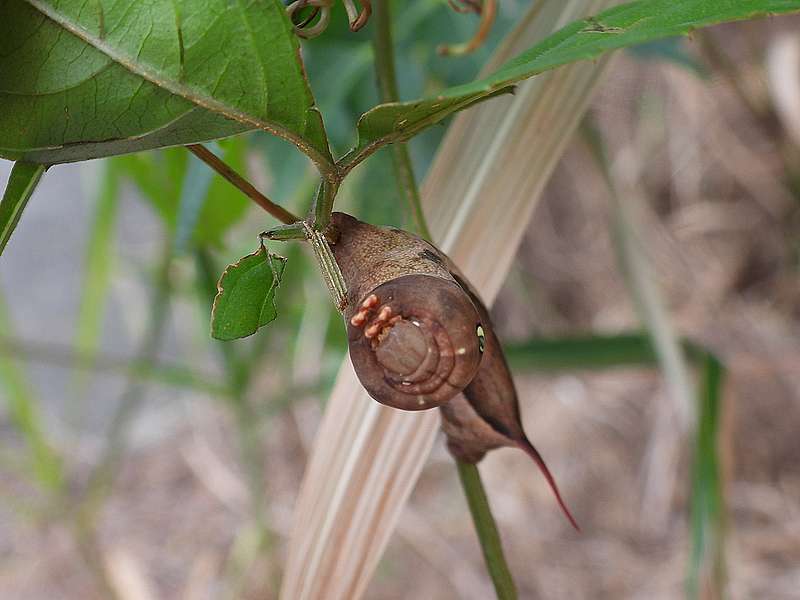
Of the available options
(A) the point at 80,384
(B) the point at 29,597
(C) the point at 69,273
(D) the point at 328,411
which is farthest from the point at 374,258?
(C) the point at 69,273

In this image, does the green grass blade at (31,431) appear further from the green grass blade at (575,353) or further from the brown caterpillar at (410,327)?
the brown caterpillar at (410,327)

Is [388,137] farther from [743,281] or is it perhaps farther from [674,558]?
[743,281]

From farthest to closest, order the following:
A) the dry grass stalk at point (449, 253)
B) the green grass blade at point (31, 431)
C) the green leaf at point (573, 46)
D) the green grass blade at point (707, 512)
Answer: the green grass blade at point (31, 431) < the green grass blade at point (707, 512) < the dry grass stalk at point (449, 253) < the green leaf at point (573, 46)

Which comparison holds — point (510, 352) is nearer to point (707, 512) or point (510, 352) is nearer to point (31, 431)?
point (707, 512)

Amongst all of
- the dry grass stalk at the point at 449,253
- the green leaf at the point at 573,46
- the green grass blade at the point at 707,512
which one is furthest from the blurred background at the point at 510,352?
the green leaf at the point at 573,46

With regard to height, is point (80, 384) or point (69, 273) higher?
point (69, 273)

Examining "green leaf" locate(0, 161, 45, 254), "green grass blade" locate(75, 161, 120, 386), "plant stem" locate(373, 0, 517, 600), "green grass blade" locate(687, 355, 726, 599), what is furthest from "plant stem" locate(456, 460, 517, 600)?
"green grass blade" locate(75, 161, 120, 386)

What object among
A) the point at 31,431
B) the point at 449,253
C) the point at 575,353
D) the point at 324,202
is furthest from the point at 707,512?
the point at 31,431
